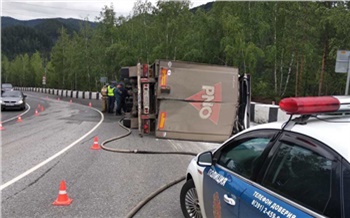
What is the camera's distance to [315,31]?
72.6ft

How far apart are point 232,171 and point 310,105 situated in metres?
1.02

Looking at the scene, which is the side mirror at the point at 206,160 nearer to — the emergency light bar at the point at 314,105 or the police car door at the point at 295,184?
the police car door at the point at 295,184

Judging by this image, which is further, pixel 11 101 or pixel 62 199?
pixel 11 101

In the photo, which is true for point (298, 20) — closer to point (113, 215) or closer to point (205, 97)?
point (205, 97)

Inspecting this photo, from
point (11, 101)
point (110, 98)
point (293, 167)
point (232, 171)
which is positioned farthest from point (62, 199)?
point (11, 101)

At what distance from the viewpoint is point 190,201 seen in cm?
436

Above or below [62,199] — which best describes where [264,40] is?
above

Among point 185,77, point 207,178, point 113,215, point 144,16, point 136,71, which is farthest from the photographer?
point 144,16

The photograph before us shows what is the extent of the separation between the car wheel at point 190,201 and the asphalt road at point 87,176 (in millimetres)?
427

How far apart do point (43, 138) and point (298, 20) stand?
1834cm

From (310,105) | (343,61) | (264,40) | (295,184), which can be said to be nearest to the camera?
(295,184)

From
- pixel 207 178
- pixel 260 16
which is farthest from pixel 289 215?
pixel 260 16

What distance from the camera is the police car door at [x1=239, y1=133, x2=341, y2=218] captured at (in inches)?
89.0

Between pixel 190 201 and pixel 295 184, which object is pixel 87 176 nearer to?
pixel 190 201
